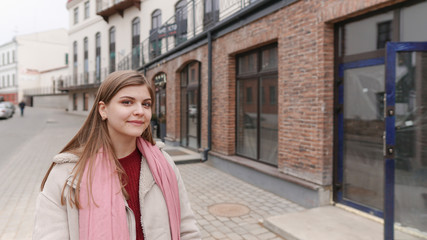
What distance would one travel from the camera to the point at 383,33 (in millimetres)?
4594

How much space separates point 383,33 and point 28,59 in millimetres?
59999

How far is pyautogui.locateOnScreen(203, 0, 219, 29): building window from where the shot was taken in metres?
9.24

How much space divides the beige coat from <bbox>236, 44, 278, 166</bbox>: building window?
5.43 metres

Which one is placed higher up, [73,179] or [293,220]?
[73,179]

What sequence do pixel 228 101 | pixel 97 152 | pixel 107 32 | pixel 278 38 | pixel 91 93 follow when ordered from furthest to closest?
pixel 91 93
pixel 107 32
pixel 228 101
pixel 278 38
pixel 97 152

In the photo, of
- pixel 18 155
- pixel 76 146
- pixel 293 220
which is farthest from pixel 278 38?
pixel 18 155

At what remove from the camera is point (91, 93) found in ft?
115

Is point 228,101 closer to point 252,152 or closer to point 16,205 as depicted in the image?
point 252,152

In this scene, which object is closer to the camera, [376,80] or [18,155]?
[376,80]

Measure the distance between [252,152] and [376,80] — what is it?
3698mm

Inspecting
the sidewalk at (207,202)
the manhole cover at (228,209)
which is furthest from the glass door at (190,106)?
the manhole cover at (228,209)

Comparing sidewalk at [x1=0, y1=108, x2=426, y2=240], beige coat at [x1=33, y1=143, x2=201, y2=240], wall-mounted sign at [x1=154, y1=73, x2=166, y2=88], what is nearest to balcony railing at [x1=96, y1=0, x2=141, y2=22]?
wall-mounted sign at [x1=154, y1=73, x2=166, y2=88]

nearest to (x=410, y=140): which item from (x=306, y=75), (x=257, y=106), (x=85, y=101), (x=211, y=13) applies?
(x=306, y=75)

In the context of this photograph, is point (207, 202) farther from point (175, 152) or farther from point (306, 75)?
point (175, 152)
